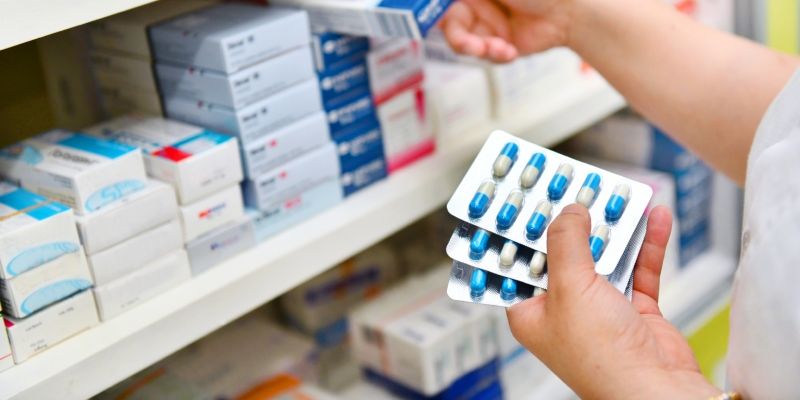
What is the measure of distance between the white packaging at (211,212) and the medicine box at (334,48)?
164 mm

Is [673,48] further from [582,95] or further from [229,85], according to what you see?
[229,85]

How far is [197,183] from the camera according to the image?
86 centimetres

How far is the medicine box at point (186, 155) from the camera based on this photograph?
0.85 m

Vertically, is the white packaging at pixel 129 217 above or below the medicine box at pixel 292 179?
above

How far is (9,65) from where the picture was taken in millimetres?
1013

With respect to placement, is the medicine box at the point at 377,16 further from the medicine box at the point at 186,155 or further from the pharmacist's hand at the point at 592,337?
the pharmacist's hand at the point at 592,337

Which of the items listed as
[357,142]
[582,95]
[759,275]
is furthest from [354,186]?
[759,275]

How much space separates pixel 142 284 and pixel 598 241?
415 millimetres

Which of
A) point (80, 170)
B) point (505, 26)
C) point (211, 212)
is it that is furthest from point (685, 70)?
point (80, 170)

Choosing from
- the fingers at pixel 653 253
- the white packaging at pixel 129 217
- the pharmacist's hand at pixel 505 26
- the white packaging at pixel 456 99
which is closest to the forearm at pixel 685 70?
the pharmacist's hand at pixel 505 26

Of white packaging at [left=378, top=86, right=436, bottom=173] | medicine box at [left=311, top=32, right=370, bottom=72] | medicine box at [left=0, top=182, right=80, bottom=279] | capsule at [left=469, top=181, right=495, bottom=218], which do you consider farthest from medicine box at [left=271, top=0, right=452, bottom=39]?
medicine box at [left=0, top=182, right=80, bottom=279]

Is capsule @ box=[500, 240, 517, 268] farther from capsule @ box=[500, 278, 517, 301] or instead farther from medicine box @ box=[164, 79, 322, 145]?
medicine box @ box=[164, 79, 322, 145]

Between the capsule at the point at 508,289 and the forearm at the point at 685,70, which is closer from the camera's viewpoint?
the capsule at the point at 508,289

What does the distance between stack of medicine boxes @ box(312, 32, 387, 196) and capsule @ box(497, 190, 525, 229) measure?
31cm
